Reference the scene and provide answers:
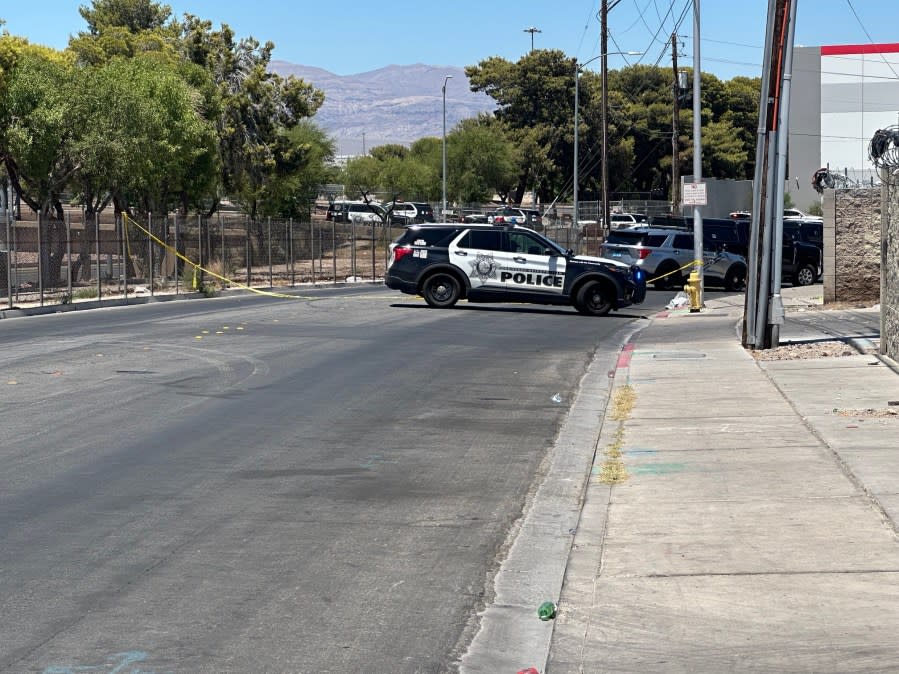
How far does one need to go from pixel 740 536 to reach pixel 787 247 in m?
32.7

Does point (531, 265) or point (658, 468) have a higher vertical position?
point (531, 265)

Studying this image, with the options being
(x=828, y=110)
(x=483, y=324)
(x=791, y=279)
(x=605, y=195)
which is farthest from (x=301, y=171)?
(x=828, y=110)

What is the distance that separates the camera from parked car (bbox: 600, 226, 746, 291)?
38062 mm

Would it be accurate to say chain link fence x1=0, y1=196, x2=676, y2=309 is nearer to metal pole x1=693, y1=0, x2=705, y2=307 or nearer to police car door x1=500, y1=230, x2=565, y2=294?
police car door x1=500, y1=230, x2=565, y2=294

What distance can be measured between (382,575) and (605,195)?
47.4 m

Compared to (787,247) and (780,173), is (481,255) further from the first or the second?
(787,247)

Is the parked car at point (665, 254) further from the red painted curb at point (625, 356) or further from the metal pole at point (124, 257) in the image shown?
the red painted curb at point (625, 356)

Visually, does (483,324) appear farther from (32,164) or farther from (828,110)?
(828,110)

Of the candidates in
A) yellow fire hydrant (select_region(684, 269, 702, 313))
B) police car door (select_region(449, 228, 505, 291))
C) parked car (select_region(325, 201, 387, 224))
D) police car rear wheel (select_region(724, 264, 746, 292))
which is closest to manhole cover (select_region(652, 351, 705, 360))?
police car door (select_region(449, 228, 505, 291))

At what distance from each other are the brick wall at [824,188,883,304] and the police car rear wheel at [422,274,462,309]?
804 cm

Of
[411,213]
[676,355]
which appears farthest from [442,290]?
[411,213]

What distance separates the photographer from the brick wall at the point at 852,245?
1039 inches

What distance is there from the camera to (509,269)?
27.6 meters

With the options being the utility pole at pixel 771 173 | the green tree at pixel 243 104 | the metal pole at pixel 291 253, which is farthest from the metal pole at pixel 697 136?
the green tree at pixel 243 104
